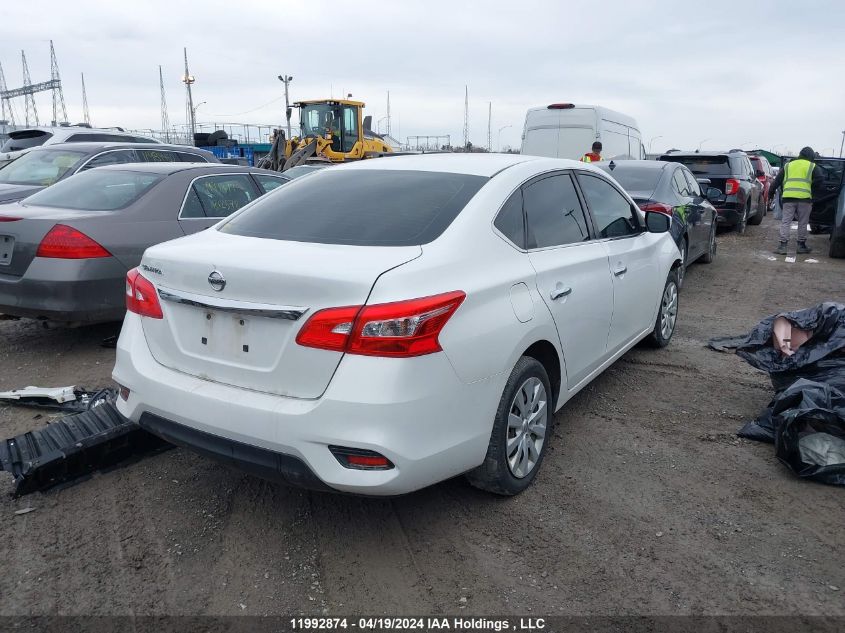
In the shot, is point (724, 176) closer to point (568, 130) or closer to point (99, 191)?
point (568, 130)

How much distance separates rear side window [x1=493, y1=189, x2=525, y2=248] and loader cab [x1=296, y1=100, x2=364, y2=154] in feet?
63.2

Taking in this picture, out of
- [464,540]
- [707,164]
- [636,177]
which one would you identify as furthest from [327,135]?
[464,540]

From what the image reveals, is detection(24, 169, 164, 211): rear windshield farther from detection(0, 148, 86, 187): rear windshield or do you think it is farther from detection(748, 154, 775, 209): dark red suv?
detection(748, 154, 775, 209): dark red suv

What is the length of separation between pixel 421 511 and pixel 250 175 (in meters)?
4.57

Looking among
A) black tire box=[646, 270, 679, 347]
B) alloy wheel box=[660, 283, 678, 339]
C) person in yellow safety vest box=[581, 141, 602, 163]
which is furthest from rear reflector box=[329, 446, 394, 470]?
person in yellow safety vest box=[581, 141, 602, 163]

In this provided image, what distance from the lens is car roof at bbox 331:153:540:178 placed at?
3.59 metres

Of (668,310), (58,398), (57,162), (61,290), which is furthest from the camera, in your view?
(57,162)

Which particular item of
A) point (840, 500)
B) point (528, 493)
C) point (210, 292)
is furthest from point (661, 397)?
point (210, 292)

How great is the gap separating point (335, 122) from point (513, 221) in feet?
65.4

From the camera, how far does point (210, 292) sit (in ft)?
8.98

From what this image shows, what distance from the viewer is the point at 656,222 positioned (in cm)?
502

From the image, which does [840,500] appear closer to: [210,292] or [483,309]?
[483,309]

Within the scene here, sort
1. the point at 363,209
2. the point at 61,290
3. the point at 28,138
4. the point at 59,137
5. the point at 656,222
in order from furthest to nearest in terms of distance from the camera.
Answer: the point at 28,138, the point at 59,137, the point at 656,222, the point at 61,290, the point at 363,209

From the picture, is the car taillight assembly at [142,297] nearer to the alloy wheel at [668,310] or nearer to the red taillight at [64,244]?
the red taillight at [64,244]
